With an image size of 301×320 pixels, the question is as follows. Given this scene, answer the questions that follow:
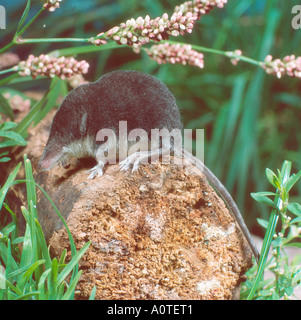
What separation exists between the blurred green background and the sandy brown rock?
149 centimetres

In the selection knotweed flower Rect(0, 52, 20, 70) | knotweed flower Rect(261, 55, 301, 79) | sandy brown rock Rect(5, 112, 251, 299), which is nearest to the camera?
sandy brown rock Rect(5, 112, 251, 299)

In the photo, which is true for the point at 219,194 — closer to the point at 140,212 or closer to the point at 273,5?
the point at 140,212

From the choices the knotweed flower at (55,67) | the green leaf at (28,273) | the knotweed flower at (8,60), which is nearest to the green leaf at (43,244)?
the green leaf at (28,273)

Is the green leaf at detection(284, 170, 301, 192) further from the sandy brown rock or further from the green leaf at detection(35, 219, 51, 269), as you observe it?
the green leaf at detection(35, 219, 51, 269)

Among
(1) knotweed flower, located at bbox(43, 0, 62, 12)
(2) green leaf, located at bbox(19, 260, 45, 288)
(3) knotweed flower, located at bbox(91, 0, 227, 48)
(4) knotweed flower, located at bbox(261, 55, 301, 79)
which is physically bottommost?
(2) green leaf, located at bbox(19, 260, 45, 288)

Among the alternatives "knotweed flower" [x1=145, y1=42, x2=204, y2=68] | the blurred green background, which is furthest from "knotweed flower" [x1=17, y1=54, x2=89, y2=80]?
the blurred green background

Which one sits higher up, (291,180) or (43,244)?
(291,180)

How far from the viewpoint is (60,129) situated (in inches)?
55.1

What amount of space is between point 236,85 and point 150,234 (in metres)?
1.94

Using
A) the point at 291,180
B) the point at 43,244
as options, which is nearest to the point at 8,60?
the point at 43,244

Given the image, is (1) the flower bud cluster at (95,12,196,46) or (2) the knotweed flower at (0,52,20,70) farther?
(2) the knotweed flower at (0,52,20,70)

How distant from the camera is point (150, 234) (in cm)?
122

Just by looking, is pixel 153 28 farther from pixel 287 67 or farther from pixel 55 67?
pixel 287 67

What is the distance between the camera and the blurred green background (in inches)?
113
